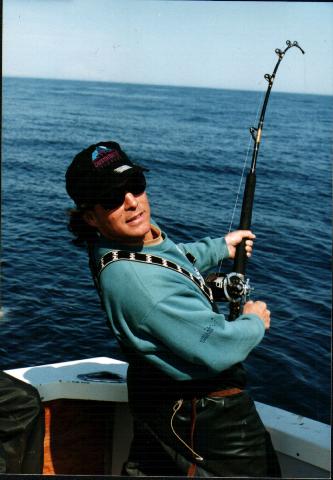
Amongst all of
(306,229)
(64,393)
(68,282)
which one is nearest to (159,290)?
(64,393)

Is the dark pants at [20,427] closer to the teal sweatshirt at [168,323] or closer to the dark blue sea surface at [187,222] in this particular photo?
the teal sweatshirt at [168,323]

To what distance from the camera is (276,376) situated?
6465 mm

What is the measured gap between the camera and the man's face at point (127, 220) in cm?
205

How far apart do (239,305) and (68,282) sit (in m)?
6.99

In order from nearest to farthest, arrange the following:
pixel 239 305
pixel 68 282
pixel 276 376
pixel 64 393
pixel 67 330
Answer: pixel 239 305, pixel 64 393, pixel 276 376, pixel 67 330, pixel 68 282

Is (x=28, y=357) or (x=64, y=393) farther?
(x=28, y=357)

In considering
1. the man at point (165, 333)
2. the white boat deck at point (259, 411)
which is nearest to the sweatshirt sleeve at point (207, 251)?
the man at point (165, 333)

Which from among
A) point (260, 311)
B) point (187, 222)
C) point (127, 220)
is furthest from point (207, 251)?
point (187, 222)

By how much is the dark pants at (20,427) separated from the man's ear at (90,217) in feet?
2.07

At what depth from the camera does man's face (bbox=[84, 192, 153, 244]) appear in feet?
6.72

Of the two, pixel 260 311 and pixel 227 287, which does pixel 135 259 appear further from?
pixel 227 287

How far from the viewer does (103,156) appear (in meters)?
2.10

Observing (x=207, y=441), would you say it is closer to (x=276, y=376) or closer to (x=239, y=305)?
(x=239, y=305)

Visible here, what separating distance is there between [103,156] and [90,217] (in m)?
0.18
